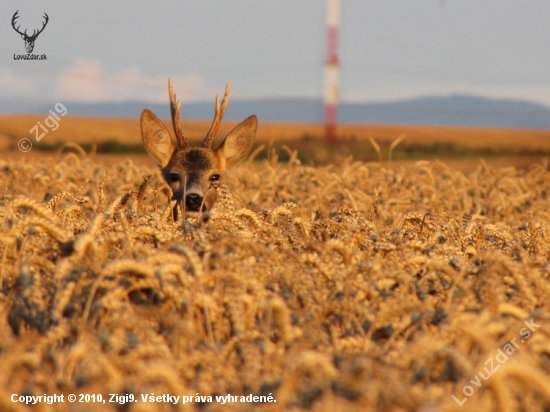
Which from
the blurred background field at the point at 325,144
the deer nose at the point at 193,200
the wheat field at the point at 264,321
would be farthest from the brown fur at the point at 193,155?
the blurred background field at the point at 325,144

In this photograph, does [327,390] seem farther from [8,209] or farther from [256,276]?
[8,209]

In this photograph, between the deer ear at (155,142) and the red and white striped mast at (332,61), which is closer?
the deer ear at (155,142)

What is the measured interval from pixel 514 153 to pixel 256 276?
37.8 meters

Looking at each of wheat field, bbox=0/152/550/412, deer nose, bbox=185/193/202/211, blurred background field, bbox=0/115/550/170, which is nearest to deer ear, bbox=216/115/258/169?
deer nose, bbox=185/193/202/211

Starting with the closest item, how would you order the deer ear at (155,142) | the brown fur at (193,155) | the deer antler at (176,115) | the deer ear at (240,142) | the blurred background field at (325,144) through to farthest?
the brown fur at (193,155) < the deer antler at (176,115) < the deer ear at (155,142) < the deer ear at (240,142) < the blurred background field at (325,144)

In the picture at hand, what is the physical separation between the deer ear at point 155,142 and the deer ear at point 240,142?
0.67m

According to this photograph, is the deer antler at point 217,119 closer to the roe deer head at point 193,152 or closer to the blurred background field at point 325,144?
the roe deer head at point 193,152

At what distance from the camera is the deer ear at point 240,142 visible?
30.2 ft

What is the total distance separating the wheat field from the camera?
247cm

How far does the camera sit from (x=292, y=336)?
307 cm

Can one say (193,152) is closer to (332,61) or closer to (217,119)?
(217,119)

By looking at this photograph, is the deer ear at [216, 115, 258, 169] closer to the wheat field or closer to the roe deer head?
the roe deer head

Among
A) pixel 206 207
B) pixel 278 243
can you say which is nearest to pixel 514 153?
pixel 206 207

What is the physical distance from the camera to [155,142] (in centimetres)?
897
